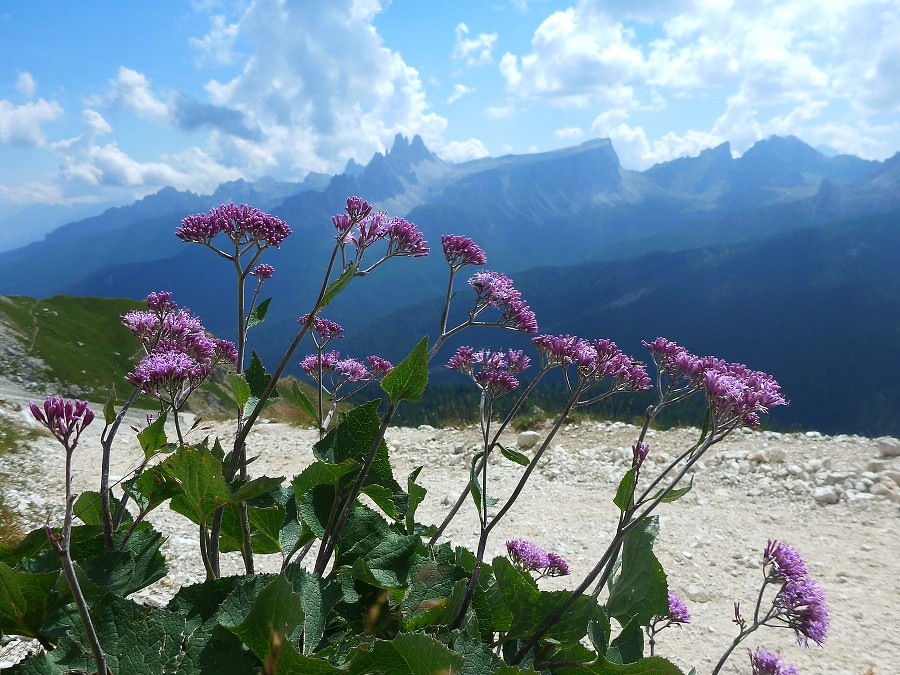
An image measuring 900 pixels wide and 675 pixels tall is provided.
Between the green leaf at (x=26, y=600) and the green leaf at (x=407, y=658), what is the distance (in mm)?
1401

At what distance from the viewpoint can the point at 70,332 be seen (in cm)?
7081

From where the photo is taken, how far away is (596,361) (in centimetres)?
367

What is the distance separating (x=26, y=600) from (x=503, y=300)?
317 cm

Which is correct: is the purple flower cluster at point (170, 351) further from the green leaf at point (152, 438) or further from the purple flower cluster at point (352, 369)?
the purple flower cluster at point (352, 369)

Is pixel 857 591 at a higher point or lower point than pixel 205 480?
lower

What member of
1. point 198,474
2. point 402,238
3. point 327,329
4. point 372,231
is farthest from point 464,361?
point 198,474

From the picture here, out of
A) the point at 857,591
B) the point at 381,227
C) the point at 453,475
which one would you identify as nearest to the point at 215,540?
the point at 381,227

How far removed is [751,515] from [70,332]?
3339 inches

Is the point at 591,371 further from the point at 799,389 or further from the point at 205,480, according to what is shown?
the point at 799,389

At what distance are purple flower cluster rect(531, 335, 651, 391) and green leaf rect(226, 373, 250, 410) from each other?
2140 millimetres

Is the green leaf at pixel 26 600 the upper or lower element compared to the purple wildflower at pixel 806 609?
upper

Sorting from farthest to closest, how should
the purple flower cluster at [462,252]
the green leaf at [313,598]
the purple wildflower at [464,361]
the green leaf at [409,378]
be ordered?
the purple wildflower at [464,361] → the purple flower cluster at [462,252] → the green leaf at [409,378] → the green leaf at [313,598]

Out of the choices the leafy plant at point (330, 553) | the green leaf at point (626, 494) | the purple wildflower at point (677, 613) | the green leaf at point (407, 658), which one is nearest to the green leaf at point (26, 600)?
the leafy plant at point (330, 553)

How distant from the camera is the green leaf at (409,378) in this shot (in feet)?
8.05
